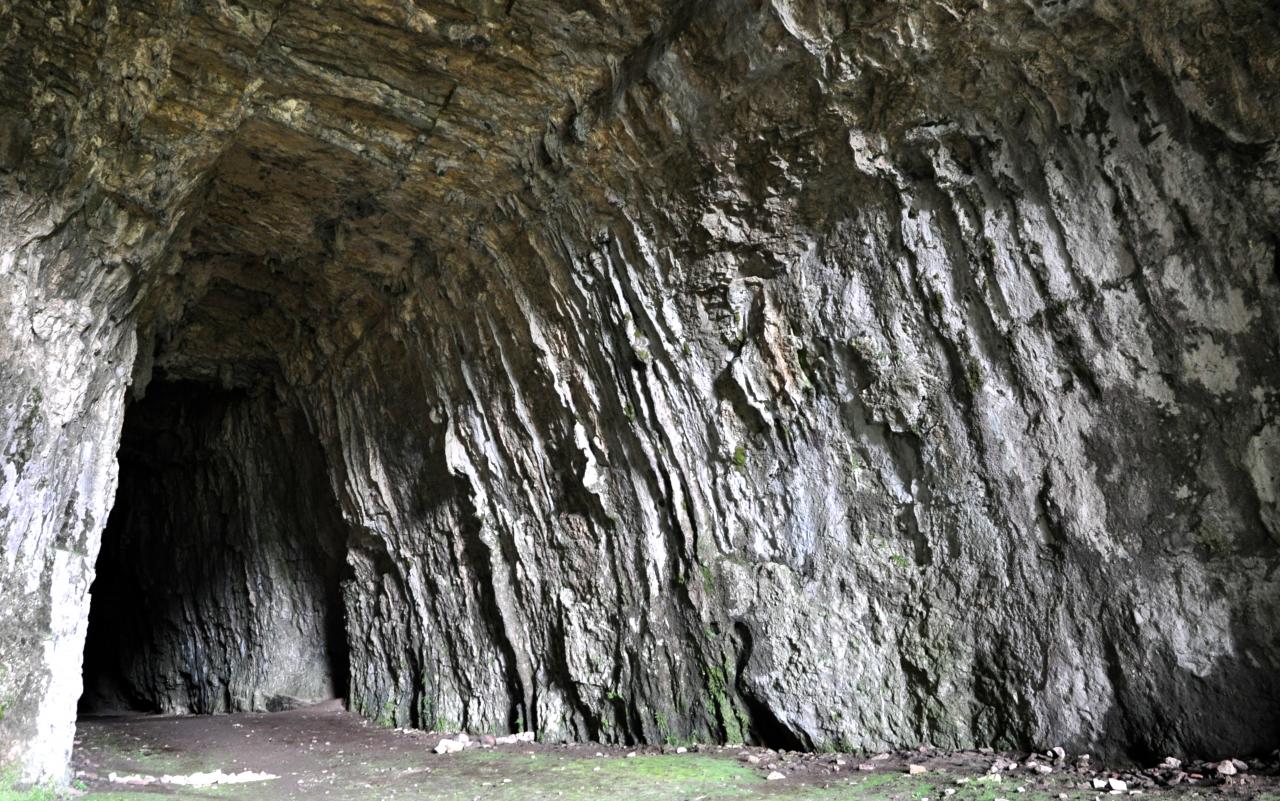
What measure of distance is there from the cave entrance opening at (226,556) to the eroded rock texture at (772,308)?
4454mm

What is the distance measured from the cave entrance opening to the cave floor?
143 inches

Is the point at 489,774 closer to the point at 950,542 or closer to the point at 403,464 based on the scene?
the point at 950,542

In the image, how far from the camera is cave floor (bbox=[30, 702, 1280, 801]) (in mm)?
5043

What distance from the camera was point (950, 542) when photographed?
20.7 ft

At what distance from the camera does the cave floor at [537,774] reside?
16.5 ft

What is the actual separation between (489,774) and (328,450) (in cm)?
569

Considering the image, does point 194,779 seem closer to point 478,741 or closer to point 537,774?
point 537,774

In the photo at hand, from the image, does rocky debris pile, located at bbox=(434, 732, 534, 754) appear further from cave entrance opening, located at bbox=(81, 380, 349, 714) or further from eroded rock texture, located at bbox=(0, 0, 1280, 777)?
cave entrance opening, located at bbox=(81, 380, 349, 714)

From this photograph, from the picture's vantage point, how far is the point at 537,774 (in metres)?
6.61

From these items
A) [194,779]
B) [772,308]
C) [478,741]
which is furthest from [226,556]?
[772,308]

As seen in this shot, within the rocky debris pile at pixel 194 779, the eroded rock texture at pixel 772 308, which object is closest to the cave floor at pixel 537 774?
the rocky debris pile at pixel 194 779

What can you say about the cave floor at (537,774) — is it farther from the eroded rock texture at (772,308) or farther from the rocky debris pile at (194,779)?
the eroded rock texture at (772,308)

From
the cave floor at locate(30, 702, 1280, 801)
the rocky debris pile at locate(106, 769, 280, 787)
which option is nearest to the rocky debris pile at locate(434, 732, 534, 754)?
the cave floor at locate(30, 702, 1280, 801)

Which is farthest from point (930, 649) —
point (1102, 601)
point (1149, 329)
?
point (1149, 329)
